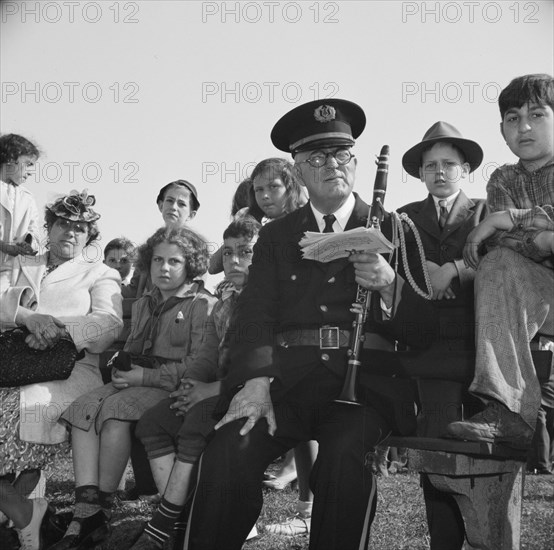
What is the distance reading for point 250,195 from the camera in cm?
657

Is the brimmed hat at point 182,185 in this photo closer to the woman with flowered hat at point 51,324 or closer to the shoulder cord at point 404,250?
the woman with flowered hat at point 51,324

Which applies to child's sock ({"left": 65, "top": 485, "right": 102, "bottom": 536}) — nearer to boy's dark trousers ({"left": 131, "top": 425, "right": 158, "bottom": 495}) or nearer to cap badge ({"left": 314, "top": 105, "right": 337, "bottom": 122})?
boy's dark trousers ({"left": 131, "top": 425, "right": 158, "bottom": 495})

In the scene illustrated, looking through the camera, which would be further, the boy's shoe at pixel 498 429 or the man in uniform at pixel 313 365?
the man in uniform at pixel 313 365

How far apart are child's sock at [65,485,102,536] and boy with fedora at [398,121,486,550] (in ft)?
6.70

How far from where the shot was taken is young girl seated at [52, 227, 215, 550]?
486cm

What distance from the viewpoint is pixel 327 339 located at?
13.1 ft

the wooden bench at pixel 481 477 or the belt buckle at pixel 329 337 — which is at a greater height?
the belt buckle at pixel 329 337

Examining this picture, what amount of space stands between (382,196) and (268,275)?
0.74 meters

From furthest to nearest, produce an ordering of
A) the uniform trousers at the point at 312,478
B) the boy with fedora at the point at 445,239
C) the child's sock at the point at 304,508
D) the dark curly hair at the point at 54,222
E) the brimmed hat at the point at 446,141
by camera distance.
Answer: the dark curly hair at the point at 54,222, the brimmed hat at the point at 446,141, the child's sock at the point at 304,508, the boy with fedora at the point at 445,239, the uniform trousers at the point at 312,478

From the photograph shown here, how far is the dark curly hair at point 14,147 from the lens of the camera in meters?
7.06

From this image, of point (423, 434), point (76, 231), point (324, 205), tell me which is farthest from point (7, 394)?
point (423, 434)

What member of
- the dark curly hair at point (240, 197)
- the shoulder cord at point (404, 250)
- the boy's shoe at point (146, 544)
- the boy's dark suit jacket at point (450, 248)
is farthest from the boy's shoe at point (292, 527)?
the dark curly hair at point (240, 197)

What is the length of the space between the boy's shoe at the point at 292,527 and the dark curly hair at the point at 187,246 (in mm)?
1845

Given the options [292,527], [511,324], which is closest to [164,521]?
[292,527]
